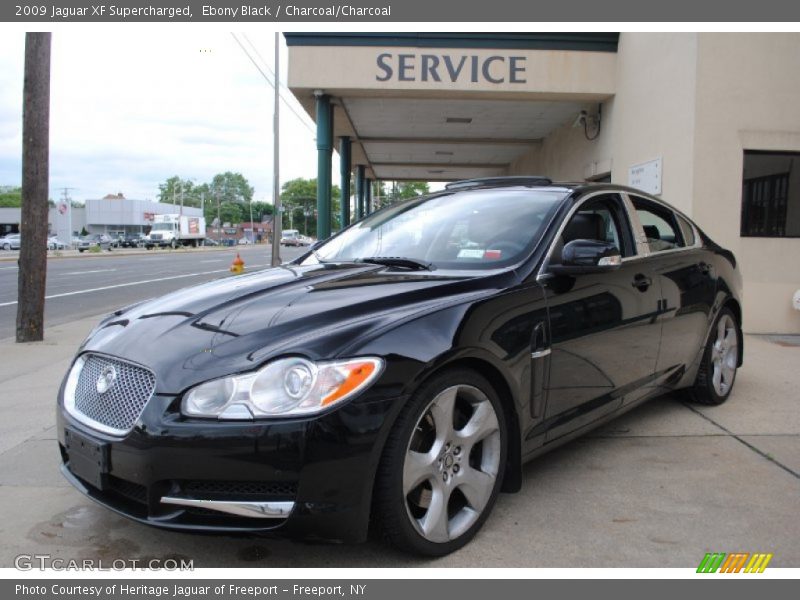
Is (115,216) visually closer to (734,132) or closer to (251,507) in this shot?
(734,132)

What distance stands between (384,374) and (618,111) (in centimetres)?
1012

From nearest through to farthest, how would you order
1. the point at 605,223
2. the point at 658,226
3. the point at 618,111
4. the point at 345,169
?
the point at 605,223 → the point at 658,226 → the point at 618,111 → the point at 345,169

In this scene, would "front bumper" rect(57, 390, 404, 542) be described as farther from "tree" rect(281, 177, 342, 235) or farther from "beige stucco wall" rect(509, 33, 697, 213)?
"tree" rect(281, 177, 342, 235)

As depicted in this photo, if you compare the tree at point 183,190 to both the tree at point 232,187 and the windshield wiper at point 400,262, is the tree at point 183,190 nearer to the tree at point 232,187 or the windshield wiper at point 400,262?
the tree at point 232,187

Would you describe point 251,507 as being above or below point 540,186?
below

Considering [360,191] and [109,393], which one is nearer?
[109,393]

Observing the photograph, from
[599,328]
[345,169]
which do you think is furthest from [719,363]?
[345,169]

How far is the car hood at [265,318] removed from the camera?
8.16ft

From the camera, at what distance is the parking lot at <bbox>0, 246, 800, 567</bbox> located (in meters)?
2.78

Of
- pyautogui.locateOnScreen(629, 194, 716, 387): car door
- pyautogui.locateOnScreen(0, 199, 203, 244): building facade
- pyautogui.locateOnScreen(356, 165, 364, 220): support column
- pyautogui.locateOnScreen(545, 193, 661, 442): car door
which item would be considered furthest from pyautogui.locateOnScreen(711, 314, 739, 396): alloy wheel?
pyautogui.locateOnScreen(0, 199, 203, 244): building facade

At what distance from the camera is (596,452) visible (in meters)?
4.06

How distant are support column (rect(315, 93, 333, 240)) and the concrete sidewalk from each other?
8.11 metres

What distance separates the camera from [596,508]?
10.7 ft
